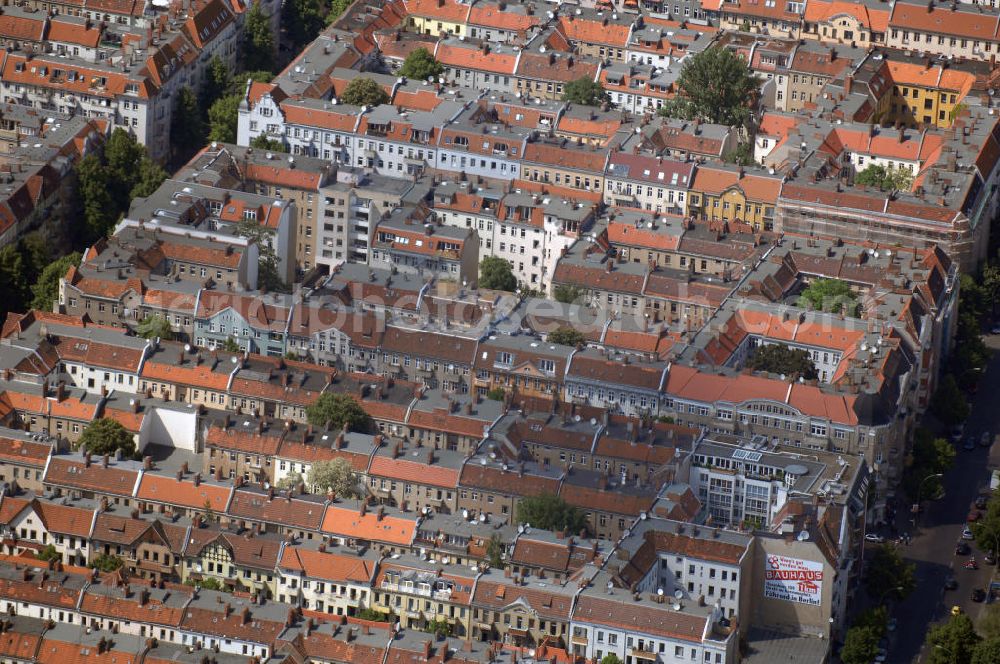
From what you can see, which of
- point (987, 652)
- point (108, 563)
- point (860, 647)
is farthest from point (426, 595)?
point (987, 652)

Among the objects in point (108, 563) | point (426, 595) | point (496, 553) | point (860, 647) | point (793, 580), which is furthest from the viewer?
point (108, 563)

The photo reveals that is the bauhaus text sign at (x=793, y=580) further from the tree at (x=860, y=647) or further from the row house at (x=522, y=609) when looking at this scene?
the row house at (x=522, y=609)

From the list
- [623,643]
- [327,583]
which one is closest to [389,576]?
[327,583]

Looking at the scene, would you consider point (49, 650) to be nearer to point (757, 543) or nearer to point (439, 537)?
point (439, 537)

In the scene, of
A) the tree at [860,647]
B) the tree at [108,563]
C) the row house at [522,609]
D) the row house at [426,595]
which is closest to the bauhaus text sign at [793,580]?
the tree at [860,647]

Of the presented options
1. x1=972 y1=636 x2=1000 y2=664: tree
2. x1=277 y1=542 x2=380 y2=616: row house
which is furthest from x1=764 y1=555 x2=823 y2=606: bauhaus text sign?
x1=277 y1=542 x2=380 y2=616: row house

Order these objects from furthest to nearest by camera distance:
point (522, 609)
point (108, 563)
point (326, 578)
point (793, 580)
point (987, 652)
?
point (108, 563) < point (793, 580) < point (326, 578) < point (522, 609) < point (987, 652)

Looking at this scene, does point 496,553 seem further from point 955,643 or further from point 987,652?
point 987,652

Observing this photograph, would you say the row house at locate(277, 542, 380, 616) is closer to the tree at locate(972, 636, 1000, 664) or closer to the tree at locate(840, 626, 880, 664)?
the tree at locate(840, 626, 880, 664)
